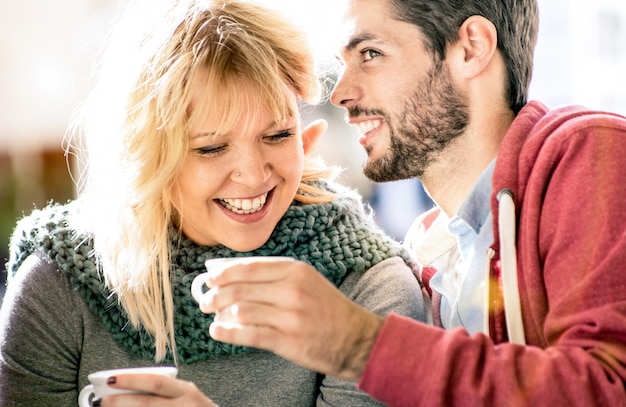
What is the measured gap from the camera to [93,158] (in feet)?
6.13

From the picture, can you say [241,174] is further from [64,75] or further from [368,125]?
[64,75]

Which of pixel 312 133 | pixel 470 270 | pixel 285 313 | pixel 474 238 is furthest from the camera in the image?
pixel 312 133

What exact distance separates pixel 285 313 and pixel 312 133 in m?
0.89

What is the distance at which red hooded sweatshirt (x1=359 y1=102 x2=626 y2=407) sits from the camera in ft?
3.83

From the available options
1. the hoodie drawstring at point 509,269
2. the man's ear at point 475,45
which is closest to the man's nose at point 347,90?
the man's ear at point 475,45

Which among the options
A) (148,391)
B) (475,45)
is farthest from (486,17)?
(148,391)

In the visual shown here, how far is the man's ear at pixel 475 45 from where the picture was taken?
1721mm

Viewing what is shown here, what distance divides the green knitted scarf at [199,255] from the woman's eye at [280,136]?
0.18 m

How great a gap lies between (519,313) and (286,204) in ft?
2.00

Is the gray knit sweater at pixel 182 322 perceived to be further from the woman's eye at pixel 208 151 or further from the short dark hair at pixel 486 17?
the short dark hair at pixel 486 17

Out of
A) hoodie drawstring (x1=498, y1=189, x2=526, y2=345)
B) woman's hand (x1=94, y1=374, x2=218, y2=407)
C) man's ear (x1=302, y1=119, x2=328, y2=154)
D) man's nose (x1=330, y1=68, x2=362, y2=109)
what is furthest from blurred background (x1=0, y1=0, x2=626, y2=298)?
woman's hand (x1=94, y1=374, x2=218, y2=407)

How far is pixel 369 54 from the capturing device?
182 cm

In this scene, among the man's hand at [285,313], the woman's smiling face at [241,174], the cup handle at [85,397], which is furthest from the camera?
the woman's smiling face at [241,174]

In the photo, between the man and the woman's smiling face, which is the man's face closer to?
the man
